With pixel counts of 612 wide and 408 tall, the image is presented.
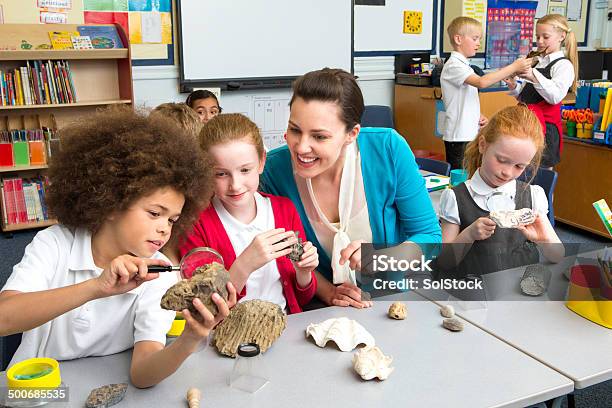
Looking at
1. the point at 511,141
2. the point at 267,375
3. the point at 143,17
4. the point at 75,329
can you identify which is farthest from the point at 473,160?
the point at 143,17

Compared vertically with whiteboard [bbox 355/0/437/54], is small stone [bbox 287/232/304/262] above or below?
below

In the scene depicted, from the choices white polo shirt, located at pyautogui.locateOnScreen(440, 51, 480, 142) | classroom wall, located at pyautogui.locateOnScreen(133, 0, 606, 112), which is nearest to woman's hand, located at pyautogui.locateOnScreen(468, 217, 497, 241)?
white polo shirt, located at pyautogui.locateOnScreen(440, 51, 480, 142)

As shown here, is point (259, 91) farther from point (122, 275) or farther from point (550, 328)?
point (122, 275)

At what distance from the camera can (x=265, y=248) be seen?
1452mm

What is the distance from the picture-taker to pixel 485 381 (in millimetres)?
1252

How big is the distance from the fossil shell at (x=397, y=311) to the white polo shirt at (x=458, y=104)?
10.9 feet

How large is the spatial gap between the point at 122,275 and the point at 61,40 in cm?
401

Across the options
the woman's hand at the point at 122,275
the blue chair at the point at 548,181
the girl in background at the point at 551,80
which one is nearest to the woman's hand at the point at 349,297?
the woman's hand at the point at 122,275

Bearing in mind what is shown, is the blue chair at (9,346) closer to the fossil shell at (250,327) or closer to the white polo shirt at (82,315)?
the white polo shirt at (82,315)

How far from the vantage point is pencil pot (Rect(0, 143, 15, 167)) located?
4508mm

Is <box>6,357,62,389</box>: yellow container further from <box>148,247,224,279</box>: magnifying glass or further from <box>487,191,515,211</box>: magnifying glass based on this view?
<box>487,191,515,211</box>: magnifying glass

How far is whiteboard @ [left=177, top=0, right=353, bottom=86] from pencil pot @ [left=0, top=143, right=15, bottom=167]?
1486 mm

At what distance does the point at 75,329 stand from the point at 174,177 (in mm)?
425

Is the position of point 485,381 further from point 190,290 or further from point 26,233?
point 26,233
